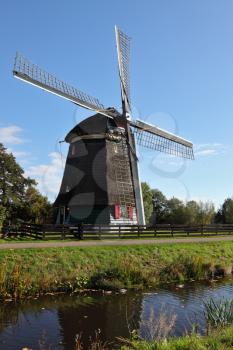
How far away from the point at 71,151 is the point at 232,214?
117ft

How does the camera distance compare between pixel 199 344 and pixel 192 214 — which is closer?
pixel 199 344

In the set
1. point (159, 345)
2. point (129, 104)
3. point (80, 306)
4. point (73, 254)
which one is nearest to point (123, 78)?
point (129, 104)

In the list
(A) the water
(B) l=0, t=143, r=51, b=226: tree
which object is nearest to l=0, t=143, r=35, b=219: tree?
(B) l=0, t=143, r=51, b=226: tree

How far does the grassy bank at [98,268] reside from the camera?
44.2 feet

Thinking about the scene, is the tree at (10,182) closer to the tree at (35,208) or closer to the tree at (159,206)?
the tree at (35,208)

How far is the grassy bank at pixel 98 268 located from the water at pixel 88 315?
2.54 feet

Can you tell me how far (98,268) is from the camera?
1567 cm

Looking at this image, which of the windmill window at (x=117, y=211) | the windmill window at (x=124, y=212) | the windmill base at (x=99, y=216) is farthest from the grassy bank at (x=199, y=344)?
the windmill window at (x=124, y=212)

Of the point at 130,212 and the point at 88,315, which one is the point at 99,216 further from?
the point at 88,315

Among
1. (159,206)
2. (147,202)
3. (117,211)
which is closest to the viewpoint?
(117,211)

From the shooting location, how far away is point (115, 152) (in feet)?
97.6

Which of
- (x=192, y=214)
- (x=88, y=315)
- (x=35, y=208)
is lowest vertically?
(x=88, y=315)

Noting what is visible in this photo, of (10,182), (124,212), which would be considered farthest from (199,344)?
(10,182)

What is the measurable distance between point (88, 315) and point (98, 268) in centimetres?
469
